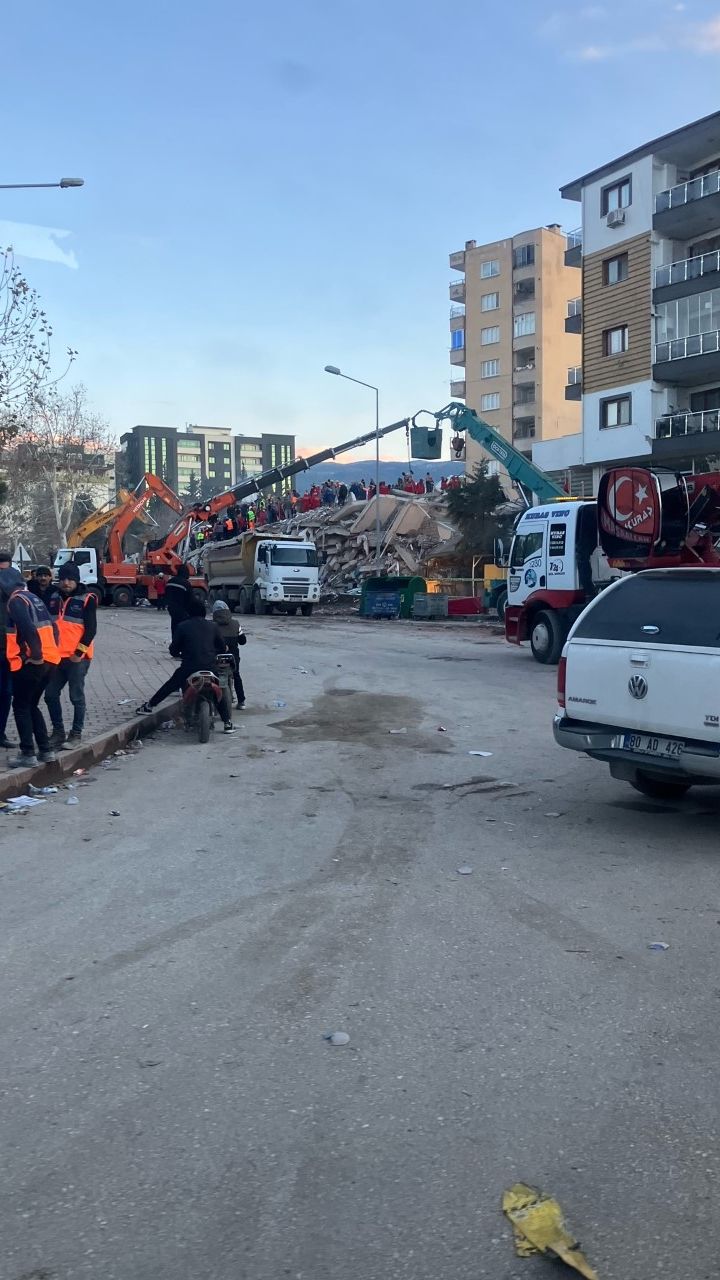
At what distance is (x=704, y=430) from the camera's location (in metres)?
35.2

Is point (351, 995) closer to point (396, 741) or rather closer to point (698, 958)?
point (698, 958)

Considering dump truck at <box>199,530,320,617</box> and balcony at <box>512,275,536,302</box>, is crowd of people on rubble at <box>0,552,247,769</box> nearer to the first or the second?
dump truck at <box>199,530,320,617</box>

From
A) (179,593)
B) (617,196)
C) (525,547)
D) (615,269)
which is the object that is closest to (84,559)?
(615,269)

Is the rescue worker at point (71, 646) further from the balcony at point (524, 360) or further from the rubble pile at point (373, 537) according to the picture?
the balcony at point (524, 360)

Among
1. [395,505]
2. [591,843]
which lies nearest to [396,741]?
[591,843]

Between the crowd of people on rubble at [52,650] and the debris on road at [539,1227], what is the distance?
7216mm

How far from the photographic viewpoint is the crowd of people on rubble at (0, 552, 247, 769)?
9.49m

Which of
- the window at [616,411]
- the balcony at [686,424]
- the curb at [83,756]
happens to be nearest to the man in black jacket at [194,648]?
the curb at [83,756]

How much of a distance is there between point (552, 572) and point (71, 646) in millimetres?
10971

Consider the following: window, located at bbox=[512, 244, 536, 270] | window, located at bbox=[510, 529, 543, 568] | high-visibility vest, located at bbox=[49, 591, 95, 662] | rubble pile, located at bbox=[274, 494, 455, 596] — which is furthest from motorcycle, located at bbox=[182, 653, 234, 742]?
window, located at bbox=[512, 244, 536, 270]

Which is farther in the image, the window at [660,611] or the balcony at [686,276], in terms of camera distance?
the balcony at [686,276]

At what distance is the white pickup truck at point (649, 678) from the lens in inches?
279

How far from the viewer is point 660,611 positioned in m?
7.64

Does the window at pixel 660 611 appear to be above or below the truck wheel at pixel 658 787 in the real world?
above
